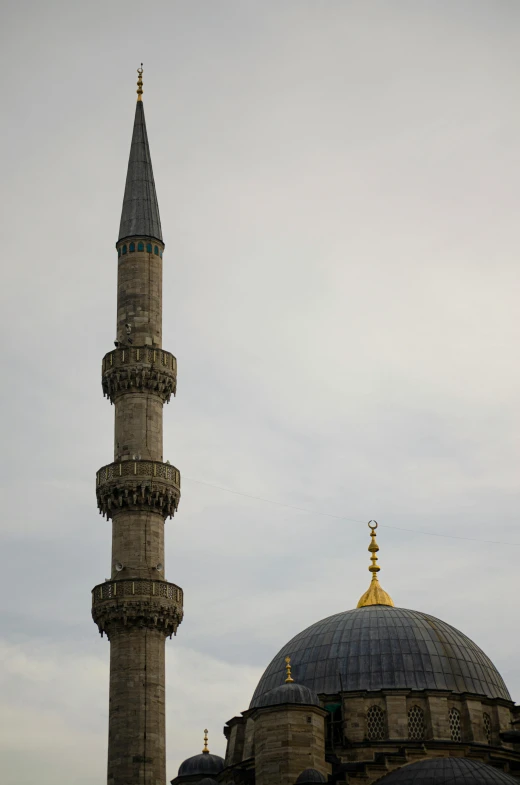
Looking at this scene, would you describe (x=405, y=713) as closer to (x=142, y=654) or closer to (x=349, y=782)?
(x=349, y=782)

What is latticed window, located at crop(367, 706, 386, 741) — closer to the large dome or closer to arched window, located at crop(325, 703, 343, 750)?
arched window, located at crop(325, 703, 343, 750)

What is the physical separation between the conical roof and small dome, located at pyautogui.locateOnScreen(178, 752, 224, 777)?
1601 cm

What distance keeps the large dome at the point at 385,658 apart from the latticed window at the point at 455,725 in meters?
0.92

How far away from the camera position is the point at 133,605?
38.9 meters

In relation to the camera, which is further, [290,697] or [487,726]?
[487,726]

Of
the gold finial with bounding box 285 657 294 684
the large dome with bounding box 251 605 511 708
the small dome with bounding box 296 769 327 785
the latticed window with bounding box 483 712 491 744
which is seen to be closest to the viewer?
the small dome with bounding box 296 769 327 785

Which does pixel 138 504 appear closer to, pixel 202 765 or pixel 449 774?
pixel 202 765

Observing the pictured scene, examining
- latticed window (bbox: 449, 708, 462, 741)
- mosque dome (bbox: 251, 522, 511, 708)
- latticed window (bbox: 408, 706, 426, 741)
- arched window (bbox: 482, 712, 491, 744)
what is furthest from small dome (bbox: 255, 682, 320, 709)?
arched window (bbox: 482, 712, 491, 744)

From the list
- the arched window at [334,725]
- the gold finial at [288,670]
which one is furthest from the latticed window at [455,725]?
the gold finial at [288,670]

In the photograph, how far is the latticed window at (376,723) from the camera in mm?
39875

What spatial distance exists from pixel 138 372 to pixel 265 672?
10573 mm

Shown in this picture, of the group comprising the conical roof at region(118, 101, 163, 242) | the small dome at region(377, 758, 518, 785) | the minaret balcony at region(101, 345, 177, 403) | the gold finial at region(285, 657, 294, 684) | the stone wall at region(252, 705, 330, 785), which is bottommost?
the small dome at region(377, 758, 518, 785)

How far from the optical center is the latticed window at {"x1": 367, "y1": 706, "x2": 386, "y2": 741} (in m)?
39.9

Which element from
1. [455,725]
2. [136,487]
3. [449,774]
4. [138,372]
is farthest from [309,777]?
[138,372]
